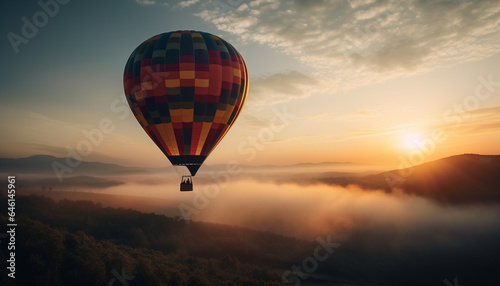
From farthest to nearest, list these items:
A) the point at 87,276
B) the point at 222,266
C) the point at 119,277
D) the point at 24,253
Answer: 1. the point at 222,266
2. the point at 119,277
3. the point at 87,276
4. the point at 24,253

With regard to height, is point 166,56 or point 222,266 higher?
point 166,56

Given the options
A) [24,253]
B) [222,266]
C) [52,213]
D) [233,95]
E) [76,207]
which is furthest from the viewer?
[76,207]

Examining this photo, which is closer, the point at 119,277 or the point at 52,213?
the point at 119,277

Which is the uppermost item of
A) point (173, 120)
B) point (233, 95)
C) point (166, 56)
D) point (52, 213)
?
point (166, 56)

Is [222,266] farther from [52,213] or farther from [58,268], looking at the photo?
[58,268]

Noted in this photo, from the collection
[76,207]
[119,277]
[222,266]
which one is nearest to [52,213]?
[76,207]

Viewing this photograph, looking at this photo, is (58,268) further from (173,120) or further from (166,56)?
(166,56)

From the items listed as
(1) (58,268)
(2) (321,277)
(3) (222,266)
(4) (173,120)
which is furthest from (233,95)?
(2) (321,277)
